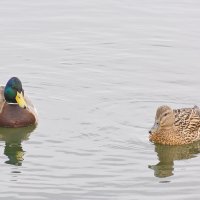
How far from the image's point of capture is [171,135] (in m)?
14.8

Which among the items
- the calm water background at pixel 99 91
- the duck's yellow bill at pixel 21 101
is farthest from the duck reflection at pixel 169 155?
the duck's yellow bill at pixel 21 101

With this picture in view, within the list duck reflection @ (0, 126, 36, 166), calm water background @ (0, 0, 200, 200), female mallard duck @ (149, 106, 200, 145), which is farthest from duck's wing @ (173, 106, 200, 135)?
duck reflection @ (0, 126, 36, 166)

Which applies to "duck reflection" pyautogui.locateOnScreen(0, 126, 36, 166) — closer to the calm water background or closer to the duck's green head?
the calm water background

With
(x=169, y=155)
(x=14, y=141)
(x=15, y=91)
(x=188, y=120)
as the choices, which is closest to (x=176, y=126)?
(x=188, y=120)

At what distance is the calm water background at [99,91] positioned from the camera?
42.6 ft

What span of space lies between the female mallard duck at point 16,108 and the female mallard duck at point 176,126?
224cm

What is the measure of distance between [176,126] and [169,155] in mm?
717

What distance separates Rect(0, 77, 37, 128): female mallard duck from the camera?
15.9 metres

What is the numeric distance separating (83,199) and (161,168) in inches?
74.5

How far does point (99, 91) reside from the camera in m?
16.7

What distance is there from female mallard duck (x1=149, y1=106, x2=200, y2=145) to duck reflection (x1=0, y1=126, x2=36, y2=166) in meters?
2.02

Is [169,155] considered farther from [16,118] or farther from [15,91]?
[15,91]

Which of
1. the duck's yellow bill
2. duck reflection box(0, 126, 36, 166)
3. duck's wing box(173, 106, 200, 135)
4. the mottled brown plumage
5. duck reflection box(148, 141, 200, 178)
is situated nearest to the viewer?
duck reflection box(148, 141, 200, 178)

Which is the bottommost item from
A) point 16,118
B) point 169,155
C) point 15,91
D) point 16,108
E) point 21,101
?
point 169,155
